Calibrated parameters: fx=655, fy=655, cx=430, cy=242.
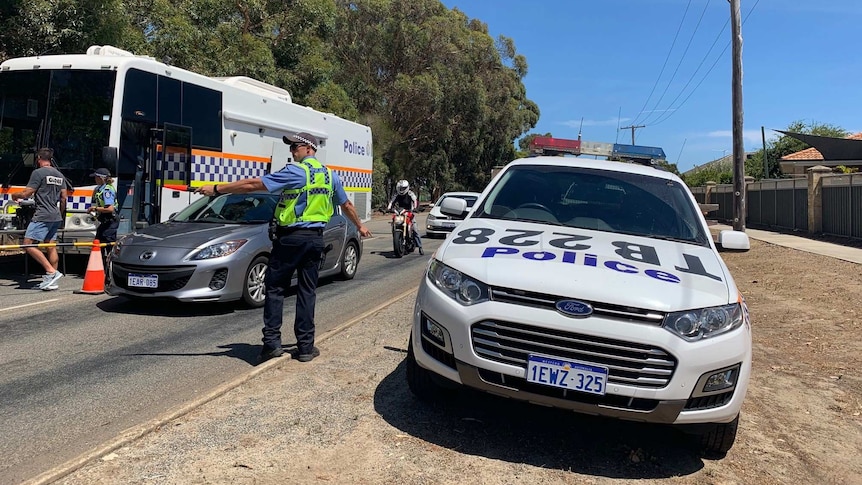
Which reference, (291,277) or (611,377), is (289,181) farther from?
(611,377)

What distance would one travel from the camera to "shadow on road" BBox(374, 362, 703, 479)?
12.2 ft

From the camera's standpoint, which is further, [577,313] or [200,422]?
[200,422]

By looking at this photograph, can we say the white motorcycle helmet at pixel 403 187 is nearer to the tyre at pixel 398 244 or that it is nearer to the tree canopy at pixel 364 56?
the tyre at pixel 398 244

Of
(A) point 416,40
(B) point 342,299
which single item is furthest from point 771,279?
(A) point 416,40

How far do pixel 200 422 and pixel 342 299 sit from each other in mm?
4976

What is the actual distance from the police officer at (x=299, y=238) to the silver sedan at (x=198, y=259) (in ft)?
7.07

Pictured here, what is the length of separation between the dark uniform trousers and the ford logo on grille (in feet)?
7.88

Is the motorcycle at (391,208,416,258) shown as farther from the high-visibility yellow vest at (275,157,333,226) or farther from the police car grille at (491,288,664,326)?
the police car grille at (491,288,664,326)

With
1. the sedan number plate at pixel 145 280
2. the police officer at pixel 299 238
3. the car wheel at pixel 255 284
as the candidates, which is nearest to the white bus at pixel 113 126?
the sedan number plate at pixel 145 280

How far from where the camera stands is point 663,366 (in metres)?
3.45

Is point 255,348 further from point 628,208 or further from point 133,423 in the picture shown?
point 628,208

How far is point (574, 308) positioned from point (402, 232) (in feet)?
37.7

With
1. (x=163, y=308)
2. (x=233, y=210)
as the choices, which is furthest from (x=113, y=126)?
(x=163, y=308)

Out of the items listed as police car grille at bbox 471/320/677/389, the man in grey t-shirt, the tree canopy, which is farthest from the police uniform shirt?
the tree canopy
